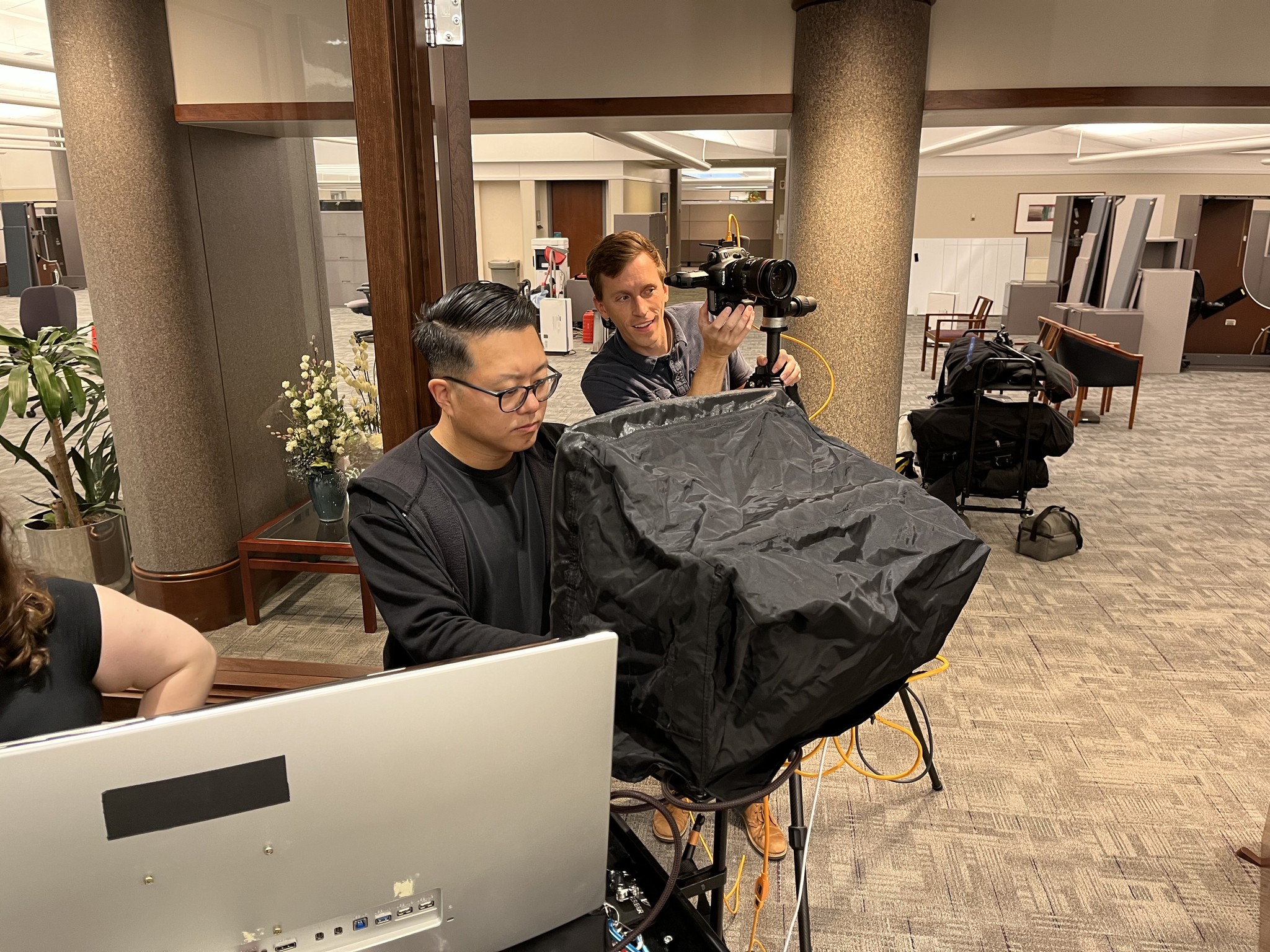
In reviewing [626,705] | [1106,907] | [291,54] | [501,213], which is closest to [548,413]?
[291,54]

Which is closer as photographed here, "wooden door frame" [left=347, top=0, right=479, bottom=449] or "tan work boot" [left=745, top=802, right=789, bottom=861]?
"wooden door frame" [left=347, top=0, right=479, bottom=449]

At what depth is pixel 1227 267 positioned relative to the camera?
31.3 ft

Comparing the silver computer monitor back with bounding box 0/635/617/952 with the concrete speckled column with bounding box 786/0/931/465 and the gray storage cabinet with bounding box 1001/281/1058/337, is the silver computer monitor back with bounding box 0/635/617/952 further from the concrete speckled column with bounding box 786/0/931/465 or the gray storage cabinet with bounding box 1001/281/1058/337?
the gray storage cabinet with bounding box 1001/281/1058/337

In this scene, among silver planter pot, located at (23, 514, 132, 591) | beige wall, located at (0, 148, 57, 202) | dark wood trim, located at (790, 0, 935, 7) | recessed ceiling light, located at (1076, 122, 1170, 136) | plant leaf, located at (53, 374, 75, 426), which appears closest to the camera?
beige wall, located at (0, 148, 57, 202)

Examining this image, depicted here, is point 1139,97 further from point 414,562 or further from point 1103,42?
point 414,562

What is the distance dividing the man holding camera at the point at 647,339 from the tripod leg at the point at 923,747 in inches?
39.5

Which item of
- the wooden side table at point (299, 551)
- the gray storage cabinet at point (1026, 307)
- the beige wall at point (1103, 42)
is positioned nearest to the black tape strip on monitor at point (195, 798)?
the wooden side table at point (299, 551)

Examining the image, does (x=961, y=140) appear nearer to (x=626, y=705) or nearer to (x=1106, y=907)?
(x=1106, y=907)

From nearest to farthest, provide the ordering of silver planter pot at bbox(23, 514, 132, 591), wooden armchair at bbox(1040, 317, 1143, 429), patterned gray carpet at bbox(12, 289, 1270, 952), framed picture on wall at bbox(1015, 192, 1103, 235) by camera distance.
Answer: patterned gray carpet at bbox(12, 289, 1270, 952)
silver planter pot at bbox(23, 514, 132, 591)
wooden armchair at bbox(1040, 317, 1143, 429)
framed picture on wall at bbox(1015, 192, 1103, 235)

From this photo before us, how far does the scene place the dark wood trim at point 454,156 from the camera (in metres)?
1.67

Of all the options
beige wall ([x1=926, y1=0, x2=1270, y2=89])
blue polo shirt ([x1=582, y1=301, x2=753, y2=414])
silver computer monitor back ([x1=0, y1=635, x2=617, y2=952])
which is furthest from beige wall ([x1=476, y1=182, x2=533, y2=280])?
silver computer monitor back ([x1=0, y1=635, x2=617, y2=952])

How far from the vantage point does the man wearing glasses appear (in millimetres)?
1279

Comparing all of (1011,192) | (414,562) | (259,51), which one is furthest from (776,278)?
(1011,192)

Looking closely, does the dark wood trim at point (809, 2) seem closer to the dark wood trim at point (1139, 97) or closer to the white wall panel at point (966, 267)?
the dark wood trim at point (1139, 97)
